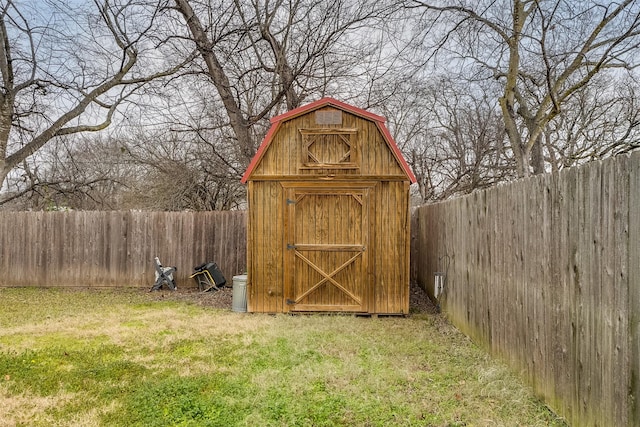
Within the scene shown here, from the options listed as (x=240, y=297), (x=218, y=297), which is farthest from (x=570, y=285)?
(x=218, y=297)

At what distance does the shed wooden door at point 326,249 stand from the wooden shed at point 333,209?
15 mm

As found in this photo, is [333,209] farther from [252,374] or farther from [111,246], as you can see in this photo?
[111,246]

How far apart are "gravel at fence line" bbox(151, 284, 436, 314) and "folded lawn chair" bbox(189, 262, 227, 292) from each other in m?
0.13

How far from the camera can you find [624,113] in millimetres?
10531

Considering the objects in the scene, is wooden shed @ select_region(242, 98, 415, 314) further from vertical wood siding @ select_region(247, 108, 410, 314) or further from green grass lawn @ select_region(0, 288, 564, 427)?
green grass lawn @ select_region(0, 288, 564, 427)

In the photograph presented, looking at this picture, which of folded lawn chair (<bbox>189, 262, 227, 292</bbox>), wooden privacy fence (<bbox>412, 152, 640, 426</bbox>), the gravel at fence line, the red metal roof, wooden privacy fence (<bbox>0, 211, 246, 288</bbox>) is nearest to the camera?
wooden privacy fence (<bbox>412, 152, 640, 426</bbox>)

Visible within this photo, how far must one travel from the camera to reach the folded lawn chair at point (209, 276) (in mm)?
9570

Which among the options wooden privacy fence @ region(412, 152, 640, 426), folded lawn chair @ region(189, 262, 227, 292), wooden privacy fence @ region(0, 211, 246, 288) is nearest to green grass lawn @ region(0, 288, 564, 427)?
wooden privacy fence @ region(412, 152, 640, 426)

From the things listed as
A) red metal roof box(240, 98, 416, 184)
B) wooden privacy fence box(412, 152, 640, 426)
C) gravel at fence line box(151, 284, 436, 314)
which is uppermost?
red metal roof box(240, 98, 416, 184)

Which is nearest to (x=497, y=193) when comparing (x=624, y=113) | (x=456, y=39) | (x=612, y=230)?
(x=612, y=230)

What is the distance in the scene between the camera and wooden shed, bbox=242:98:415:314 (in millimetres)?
7074

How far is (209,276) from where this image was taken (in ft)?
31.6

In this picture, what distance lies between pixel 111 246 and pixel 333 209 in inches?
226

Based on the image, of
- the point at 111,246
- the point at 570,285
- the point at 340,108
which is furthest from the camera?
the point at 111,246
